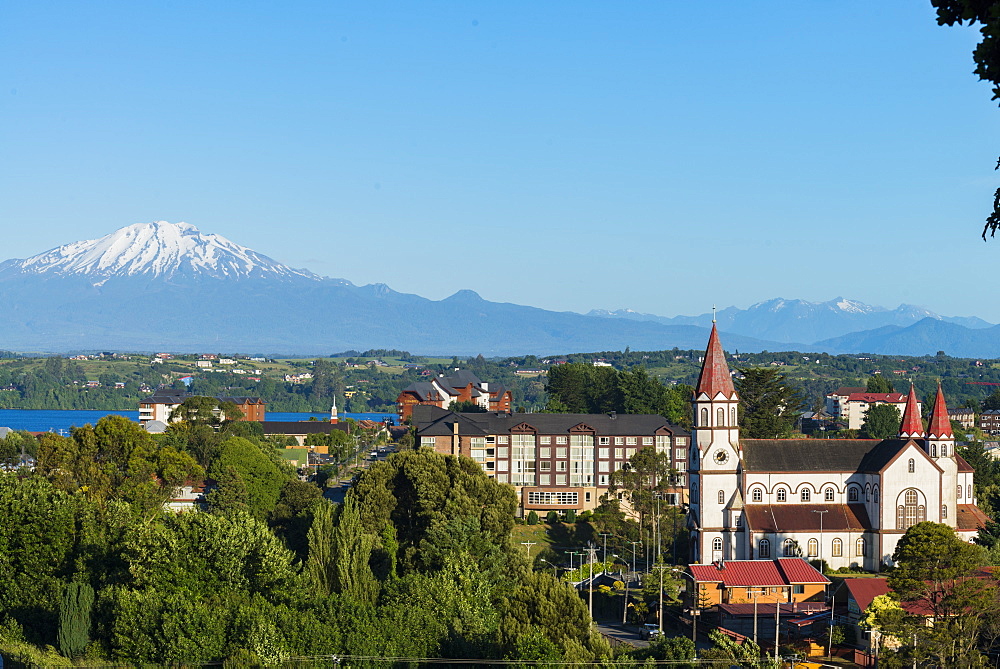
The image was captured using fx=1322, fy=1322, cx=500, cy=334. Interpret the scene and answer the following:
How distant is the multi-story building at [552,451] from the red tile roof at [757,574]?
108 ft

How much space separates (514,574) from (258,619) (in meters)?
18.7

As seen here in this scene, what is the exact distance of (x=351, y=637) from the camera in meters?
41.1

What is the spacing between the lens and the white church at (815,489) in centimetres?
7131

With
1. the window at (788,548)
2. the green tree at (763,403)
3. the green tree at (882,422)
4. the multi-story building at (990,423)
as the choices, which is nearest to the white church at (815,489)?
the window at (788,548)

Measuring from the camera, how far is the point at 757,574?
198ft

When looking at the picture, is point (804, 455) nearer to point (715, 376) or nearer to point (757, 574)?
point (715, 376)

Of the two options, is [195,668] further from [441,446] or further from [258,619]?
[441,446]

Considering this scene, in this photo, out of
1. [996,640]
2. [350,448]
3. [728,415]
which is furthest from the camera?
[350,448]

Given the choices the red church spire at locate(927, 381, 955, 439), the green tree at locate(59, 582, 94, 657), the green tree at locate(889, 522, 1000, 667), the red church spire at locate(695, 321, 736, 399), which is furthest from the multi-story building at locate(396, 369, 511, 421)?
the green tree at locate(889, 522, 1000, 667)

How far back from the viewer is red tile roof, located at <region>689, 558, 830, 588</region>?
2335 inches

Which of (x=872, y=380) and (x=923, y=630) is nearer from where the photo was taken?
(x=923, y=630)

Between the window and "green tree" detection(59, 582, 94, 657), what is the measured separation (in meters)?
38.0

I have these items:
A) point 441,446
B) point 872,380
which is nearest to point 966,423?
point 872,380

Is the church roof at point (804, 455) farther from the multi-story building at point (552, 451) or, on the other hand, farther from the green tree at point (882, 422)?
the green tree at point (882, 422)
